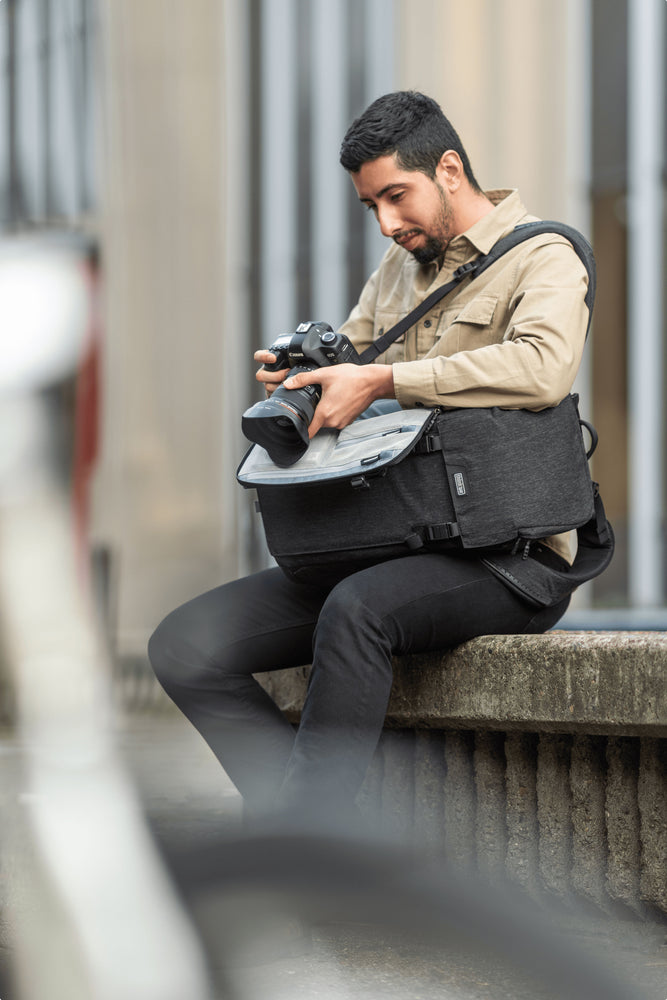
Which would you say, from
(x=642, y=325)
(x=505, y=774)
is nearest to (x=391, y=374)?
(x=505, y=774)

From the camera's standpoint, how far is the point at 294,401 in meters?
2.31

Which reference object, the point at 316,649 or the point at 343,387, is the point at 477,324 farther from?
the point at 316,649

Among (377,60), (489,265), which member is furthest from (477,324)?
(377,60)

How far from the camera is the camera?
230cm

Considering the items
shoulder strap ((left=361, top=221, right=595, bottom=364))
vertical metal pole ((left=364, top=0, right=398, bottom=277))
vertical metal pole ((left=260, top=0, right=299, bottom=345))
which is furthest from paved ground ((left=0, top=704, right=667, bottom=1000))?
vertical metal pole ((left=260, top=0, right=299, bottom=345))

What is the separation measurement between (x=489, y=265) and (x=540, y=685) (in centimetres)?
86

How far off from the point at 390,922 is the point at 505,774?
1.67 m

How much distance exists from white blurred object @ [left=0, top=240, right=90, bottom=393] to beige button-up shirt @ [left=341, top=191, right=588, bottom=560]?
959 centimetres

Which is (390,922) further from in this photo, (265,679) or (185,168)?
(185,168)

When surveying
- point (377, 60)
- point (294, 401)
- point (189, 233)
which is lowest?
point (294, 401)

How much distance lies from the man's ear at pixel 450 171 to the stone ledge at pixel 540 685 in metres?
0.94

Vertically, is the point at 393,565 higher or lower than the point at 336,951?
higher

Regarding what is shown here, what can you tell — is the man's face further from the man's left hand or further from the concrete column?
the concrete column

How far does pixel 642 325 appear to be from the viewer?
985 cm
